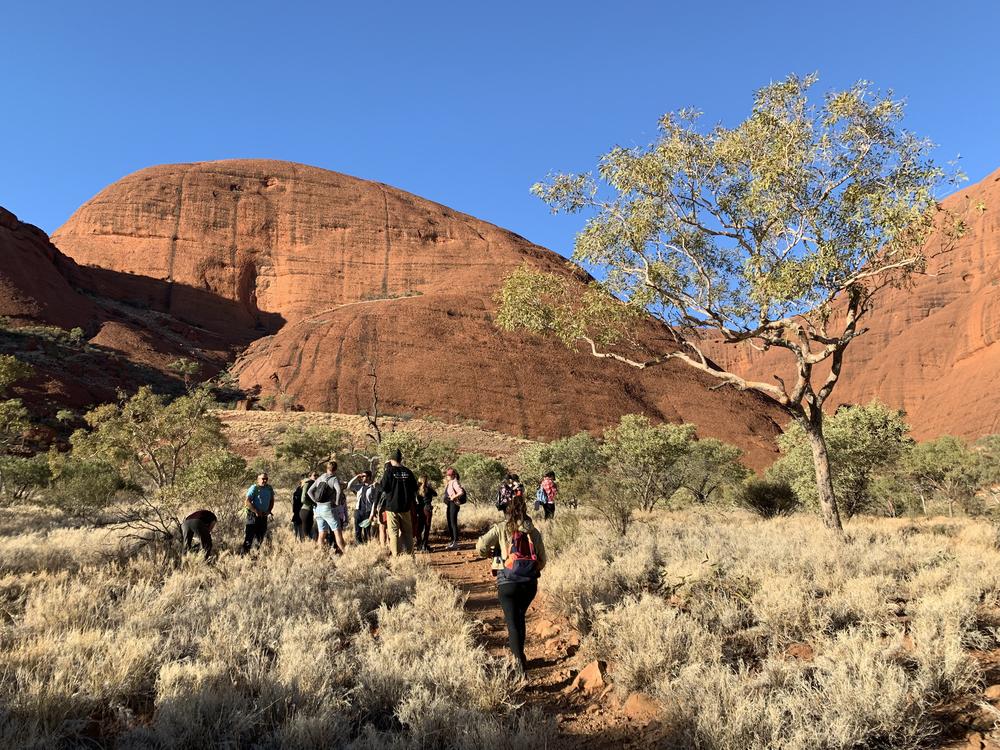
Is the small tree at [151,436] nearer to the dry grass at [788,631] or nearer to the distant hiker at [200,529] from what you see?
the distant hiker at [200,529]

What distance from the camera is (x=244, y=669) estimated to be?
13.3ft

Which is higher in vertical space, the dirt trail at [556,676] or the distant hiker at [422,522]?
the distant hiker at [422,522]

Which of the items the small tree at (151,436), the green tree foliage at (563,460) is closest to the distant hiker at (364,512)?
the small tree at (151,436)

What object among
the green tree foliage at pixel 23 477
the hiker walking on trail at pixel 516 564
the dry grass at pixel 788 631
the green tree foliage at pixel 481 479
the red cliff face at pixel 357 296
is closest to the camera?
the dry grass at pixel 788 631

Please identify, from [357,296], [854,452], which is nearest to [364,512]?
[854,452]

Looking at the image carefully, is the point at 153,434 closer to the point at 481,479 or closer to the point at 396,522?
the point at 481,479

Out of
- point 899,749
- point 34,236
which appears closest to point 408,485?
point 899,749

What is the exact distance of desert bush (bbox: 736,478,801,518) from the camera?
66.4 ft

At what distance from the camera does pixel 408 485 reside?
919 centimetres

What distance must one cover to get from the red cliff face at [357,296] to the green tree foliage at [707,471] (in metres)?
30.1

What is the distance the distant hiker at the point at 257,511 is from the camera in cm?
910

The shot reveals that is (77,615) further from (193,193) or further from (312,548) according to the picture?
(193,193)

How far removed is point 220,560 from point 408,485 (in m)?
2.85

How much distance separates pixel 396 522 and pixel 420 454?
76.5ft
